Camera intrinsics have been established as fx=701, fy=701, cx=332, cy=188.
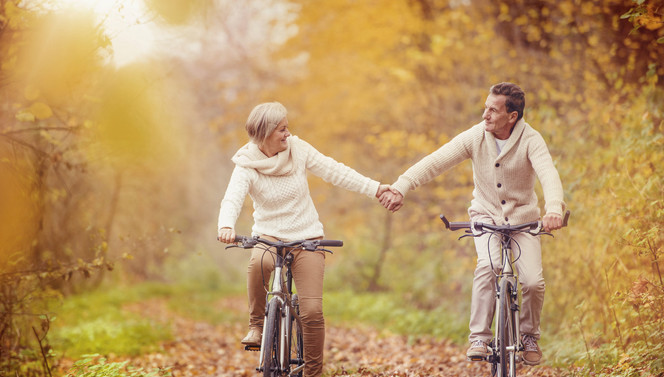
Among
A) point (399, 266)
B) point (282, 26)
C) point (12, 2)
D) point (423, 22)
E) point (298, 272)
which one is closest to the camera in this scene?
point (298, 272)

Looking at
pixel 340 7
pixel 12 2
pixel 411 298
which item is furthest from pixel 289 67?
pixel 12 2

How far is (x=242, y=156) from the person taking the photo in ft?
16.6

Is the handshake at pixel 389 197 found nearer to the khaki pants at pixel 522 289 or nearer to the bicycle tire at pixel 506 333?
the khaki pants at pixel 522 289

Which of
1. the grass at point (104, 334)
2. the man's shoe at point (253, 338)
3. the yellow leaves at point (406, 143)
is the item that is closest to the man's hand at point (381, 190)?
the man's shoe at point (253, 338)

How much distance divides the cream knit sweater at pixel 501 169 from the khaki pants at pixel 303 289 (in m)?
0.97

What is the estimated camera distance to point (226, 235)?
14.9ft

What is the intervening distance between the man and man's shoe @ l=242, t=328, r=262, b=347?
1.49m

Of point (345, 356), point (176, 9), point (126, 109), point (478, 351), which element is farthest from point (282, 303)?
point (345, 356)

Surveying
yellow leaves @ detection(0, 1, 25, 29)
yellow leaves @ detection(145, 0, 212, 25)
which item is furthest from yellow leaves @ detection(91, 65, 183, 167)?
yellow leaves @ detection(0, 1, 25, 29)

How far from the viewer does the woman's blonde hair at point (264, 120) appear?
4.96 meters

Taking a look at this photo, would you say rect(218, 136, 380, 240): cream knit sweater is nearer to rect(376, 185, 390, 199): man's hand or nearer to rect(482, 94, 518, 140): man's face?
rect(376, 185, 390, 199): man's hand

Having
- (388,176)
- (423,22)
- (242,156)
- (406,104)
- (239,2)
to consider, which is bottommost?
(242,156)

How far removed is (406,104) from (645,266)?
859cm

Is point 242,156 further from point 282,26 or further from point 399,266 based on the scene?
point 282,26
